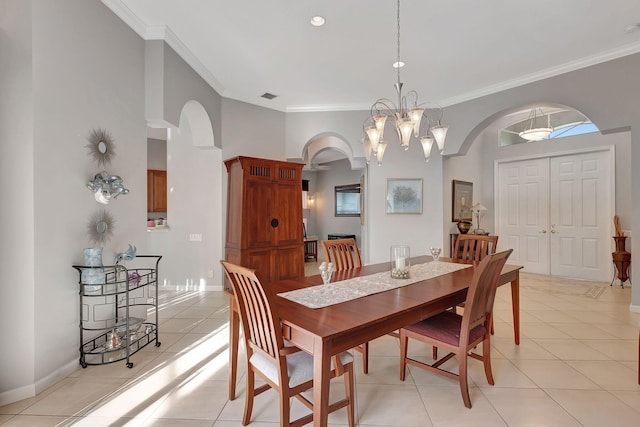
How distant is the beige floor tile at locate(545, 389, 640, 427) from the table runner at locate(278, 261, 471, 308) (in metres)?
1.07

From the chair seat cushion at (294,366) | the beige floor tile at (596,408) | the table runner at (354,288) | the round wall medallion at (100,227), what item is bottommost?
the beige floor tile at (596,408)

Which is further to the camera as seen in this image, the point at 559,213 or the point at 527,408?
the point at 559,213

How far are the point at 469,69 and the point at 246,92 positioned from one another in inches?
120

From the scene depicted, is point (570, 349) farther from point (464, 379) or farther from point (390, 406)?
point (390, 406)

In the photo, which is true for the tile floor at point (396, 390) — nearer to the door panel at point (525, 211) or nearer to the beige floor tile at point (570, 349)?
the beige floor tile at point (570, 349)

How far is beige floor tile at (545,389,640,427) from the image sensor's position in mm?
1737

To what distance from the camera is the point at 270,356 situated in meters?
1.54

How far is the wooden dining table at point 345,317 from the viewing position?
4.35ft

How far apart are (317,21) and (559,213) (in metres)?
5.48

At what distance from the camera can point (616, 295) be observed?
4.27 meters

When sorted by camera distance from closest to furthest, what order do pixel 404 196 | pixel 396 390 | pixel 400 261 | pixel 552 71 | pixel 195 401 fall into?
pixel 195 401 → pixel 396 390 → pixel 400 261 → pixel 552 71 → pixel 404 196

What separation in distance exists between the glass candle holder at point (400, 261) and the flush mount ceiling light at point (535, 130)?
4.47 metres

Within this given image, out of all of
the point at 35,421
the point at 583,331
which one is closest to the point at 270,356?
the point at 35,421

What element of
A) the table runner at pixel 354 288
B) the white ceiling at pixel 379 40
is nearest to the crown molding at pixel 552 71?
the white ceiling at pixel 379 40
